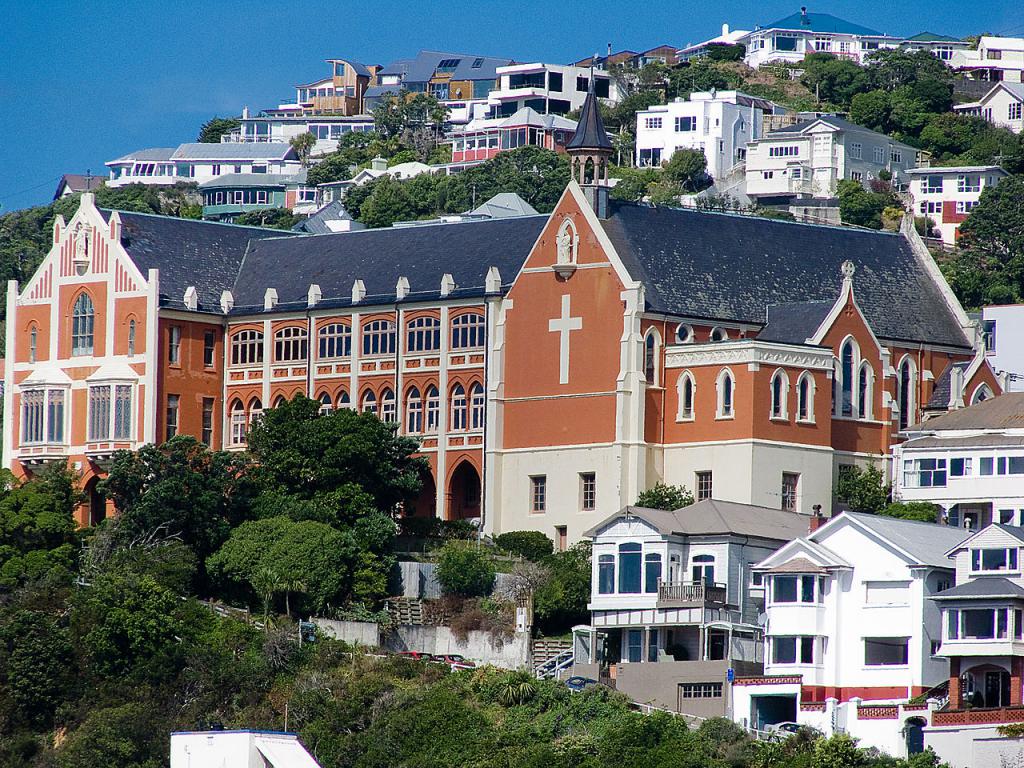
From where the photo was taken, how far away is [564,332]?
111 meters

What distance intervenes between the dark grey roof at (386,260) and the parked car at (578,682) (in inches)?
1108

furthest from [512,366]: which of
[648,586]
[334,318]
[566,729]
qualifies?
[566,729]

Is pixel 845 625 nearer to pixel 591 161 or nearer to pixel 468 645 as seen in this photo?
pixel 468 645

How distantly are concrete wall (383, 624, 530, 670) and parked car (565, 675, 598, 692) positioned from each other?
11.4ft

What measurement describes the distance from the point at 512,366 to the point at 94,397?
21076 mm

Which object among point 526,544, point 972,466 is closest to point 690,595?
point 526,544

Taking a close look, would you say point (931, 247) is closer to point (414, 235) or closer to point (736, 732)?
point (414, 235)

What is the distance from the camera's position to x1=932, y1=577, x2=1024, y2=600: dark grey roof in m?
82.4

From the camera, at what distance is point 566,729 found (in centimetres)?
8631

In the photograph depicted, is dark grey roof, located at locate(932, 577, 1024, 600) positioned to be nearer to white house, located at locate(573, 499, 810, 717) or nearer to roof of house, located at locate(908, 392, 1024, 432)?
white house, located at locate(573, 499, 810, 717)

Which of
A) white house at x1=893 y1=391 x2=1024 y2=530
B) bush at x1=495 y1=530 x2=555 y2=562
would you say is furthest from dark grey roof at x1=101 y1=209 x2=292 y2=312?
white house at x1=893 y1=391 x2=1024 y2=530

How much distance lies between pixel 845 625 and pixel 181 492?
30.5 metres

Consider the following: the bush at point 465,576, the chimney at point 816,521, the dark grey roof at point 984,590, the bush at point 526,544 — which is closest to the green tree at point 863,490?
the chimney at point 816,521

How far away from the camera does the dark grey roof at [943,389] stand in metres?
114
